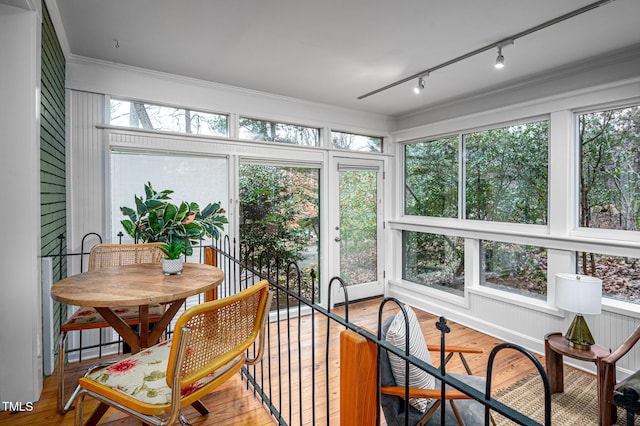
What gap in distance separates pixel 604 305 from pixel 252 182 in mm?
3433

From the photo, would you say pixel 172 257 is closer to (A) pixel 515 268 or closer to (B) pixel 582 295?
(B) pixel 582 295

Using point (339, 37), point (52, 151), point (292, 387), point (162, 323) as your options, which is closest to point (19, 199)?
point (52, 151)

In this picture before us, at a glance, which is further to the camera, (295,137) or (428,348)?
(295,137)

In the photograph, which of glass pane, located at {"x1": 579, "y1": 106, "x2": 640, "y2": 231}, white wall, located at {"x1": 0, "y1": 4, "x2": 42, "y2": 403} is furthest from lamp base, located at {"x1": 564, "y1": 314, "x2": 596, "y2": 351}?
white wall, located at {"x1": 0, "y1": 4, "x2": 42, "y2": 403}

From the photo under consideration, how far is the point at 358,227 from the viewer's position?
4.69 metres

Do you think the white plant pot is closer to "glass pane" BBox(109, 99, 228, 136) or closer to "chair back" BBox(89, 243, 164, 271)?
"chair back" BBox(89, 243, 164, 271)

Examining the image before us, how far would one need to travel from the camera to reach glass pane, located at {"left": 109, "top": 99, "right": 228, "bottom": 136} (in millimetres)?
3066

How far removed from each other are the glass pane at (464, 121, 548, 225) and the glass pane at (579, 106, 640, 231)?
32cm

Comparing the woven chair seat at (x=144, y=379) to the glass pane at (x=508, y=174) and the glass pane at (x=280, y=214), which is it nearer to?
the glass pane at (x=280, y=214)

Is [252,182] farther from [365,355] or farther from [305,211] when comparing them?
[365,355]

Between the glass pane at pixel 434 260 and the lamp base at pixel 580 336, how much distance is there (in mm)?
1606

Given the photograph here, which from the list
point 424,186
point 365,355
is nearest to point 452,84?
point 424,186

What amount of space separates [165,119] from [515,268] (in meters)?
3.81

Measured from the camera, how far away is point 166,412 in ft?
3.91
